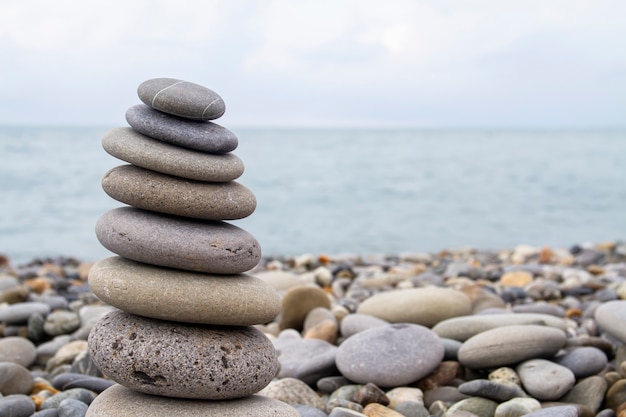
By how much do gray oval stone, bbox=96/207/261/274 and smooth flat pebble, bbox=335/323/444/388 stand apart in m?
1.70

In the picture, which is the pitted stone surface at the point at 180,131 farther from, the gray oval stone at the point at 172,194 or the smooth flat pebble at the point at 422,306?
the smooth flat pebble at the point at 422,306

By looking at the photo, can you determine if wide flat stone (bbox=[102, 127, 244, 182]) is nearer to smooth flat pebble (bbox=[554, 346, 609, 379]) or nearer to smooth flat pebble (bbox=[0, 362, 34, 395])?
smooth flat pebble (bbox=[0, 362, 34, 395])

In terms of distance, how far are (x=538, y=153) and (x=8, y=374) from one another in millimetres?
Answer: 48041

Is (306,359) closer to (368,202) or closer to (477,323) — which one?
(477,323)

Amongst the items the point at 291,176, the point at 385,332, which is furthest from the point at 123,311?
the point at 291,176

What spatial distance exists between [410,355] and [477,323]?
2.97ft

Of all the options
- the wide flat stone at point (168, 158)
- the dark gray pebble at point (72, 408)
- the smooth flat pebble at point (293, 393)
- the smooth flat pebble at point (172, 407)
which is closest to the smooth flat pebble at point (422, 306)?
the smooth flat pebble at point (293, 393)

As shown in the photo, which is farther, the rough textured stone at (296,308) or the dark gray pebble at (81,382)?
the rough textured stone at (296,308)

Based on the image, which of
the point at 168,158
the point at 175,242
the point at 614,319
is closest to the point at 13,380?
the point at 175,242

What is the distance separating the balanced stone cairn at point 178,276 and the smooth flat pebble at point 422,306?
276 centimetres

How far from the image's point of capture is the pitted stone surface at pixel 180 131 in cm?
376

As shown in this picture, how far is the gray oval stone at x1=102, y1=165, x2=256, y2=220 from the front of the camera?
12.1 ft

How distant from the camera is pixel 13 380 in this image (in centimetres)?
524

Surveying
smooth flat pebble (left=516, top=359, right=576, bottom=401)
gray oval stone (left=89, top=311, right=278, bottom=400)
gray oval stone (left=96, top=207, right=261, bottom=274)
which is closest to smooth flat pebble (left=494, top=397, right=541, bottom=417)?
smooth flat pebble (left=516, top=359, right=576, bottom=401)
